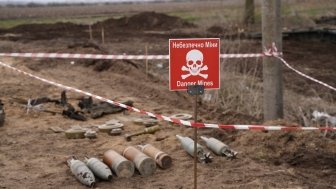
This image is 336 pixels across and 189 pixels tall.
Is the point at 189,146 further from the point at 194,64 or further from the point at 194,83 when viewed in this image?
the point at 194,64

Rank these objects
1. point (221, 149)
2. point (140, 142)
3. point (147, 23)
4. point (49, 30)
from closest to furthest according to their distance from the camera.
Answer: point (221, 149) < point (140, 142) < point (49, 30) < point (147, 23)

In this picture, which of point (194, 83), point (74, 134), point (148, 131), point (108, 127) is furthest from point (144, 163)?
point (108, 127)

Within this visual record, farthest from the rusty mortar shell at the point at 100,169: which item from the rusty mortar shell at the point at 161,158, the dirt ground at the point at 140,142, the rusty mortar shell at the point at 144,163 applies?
the rusty mortar shell at the point at 161,158

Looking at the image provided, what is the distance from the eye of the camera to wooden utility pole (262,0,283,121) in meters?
8.89

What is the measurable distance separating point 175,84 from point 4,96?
7215 mm

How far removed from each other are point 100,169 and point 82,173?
23cm

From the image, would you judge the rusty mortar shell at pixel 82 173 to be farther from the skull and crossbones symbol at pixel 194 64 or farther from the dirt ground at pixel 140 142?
the skull and crossbones symbol at pixel 194 64

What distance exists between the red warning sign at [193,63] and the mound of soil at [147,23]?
29.0m

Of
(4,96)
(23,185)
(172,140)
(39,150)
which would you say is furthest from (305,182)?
(4,96)

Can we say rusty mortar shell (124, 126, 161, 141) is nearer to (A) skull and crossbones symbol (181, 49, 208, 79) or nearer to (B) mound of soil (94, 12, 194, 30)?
(A) skull and crossbones symbol (181, 49, 208, 79)

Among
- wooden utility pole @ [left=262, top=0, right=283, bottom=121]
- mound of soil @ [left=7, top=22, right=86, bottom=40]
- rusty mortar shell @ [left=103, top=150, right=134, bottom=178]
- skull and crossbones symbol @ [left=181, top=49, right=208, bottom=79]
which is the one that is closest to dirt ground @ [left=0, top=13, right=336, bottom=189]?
rusty mortar shell @ [left=103, top=150, right=134, bottom=178]

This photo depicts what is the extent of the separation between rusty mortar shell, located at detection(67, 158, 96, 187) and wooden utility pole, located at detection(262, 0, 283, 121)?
3.56 meters

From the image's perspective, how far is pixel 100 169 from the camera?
6871 millimetres

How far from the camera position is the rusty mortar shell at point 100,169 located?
6.81 meters
